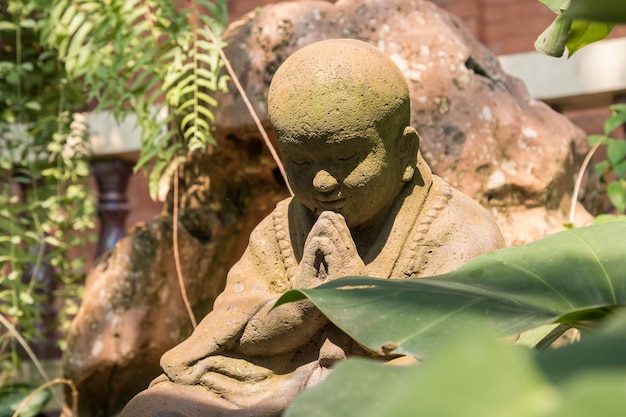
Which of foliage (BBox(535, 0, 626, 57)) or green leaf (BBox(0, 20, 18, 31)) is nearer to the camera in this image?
foliage (BBox(535, 0, 626, 57))

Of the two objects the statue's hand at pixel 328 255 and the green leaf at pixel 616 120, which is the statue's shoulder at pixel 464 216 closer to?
the statue's hand at pixel 328 255

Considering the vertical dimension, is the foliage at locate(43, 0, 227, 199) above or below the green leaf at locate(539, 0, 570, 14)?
below

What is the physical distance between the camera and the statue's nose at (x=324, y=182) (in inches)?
64.6

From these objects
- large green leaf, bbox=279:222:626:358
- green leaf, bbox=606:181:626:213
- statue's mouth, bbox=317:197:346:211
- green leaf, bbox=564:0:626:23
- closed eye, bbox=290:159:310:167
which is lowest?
green leaf, bbox=606:181:626:213

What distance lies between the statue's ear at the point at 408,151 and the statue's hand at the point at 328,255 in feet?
0.63

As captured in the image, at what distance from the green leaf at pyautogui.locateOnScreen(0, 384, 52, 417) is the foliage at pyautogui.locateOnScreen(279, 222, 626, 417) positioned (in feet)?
6.27

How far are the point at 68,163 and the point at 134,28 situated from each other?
74 cm

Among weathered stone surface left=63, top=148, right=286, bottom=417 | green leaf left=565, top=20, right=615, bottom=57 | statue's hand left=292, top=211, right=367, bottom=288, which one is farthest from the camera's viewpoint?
weathered stone surface left=63, top=148, right=286, bottom=417

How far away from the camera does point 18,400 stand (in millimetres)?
2521

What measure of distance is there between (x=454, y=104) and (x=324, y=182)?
98 centimetres

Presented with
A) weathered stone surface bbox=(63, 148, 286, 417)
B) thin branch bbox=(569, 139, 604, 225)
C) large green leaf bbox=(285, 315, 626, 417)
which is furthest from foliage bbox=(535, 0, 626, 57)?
weathered stone surface bbox=(63, 148, 286, 417)

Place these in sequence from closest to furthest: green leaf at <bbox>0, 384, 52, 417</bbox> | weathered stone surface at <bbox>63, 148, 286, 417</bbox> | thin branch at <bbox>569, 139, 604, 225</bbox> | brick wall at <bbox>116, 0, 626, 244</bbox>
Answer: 1. green leaf at <bbox>0, 384, 52, 417</bbox>
2. thin branch at <bbox>569, 139, 604, 225</bbox>
3. weathered stone surface at <bbox>63, 148, 286, 417</bbox>
4. brick wall at <bbox>116, 0, 626, 244</bbox>

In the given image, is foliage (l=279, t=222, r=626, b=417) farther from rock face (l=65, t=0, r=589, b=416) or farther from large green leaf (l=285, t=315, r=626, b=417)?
rock face (l=65, t=0, r=589, b=416)

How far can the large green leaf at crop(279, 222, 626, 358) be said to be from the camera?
2.40 feet
